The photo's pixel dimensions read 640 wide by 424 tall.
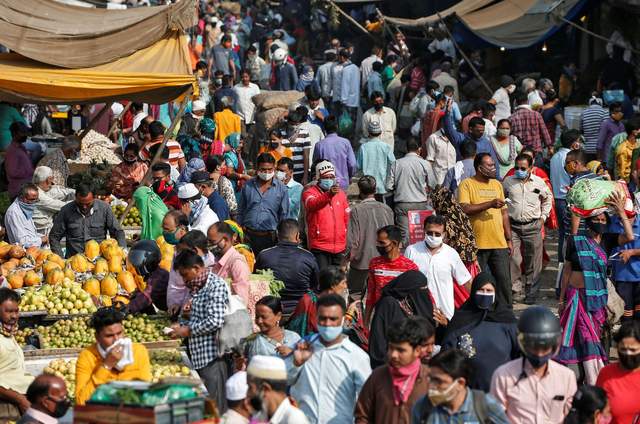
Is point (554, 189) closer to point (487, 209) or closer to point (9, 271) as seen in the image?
point (487, 209)

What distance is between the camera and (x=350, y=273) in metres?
12.2

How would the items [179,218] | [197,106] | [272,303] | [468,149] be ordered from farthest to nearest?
[197,106], [468,149], [179,218], [272,303]

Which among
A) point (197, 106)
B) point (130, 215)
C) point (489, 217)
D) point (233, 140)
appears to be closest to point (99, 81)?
point (130, 215)

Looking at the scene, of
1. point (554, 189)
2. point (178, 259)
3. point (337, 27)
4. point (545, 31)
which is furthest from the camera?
point (337, 27)

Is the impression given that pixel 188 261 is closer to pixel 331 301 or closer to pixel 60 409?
pixel 331 301

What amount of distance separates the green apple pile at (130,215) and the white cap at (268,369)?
7824 millimetres

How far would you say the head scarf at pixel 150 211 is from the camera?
12422mm

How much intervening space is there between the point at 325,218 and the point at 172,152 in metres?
3.38

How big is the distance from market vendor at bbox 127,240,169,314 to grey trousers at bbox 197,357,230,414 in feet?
4.51

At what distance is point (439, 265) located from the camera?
976 centimetres

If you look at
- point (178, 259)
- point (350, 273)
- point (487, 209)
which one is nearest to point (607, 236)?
point (487, 209)

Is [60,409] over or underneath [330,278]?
underneath

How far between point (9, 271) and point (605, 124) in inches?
301

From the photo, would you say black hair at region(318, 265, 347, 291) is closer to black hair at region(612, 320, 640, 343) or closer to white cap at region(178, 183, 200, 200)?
black hair at region(612, 320, 640, 343)
